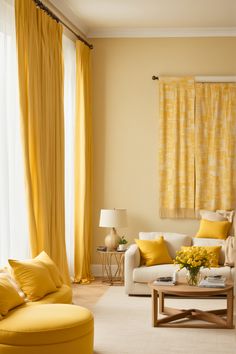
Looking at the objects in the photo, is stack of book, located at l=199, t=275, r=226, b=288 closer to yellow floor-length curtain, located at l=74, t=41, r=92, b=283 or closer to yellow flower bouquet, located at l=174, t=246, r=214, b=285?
yellow flower bouquet, located at l=174, t=246, r=214, b=285

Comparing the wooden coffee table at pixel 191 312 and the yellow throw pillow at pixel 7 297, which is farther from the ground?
the yellow throw pillow at pixel 7 297

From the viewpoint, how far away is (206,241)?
848 centimetres

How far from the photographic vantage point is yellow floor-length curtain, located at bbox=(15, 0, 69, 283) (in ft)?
20.9

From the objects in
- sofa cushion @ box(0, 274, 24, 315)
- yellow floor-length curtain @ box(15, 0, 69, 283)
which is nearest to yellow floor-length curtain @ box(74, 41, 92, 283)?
yellow floor-length curtain @ box(15, 0, 69, 283)

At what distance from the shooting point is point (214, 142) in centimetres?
911

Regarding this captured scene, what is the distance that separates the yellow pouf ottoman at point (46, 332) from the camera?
459 centimetres

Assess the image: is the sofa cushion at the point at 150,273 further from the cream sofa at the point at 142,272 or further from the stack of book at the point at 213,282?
the stack of book at the point at 213,282

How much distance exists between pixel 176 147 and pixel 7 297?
4677 mm

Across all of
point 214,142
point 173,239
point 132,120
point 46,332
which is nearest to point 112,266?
point 173,239

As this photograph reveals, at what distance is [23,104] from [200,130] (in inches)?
138

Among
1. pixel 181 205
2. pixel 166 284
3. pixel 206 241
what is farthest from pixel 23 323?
pixel 181 205

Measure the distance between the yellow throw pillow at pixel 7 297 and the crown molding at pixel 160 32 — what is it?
4993 millimetres

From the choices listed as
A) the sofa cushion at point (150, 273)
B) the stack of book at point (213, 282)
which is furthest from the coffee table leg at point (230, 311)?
the sofa cushion at point (150, 273)

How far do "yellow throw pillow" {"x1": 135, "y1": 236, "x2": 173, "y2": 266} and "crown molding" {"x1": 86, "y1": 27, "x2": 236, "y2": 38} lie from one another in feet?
9.98
